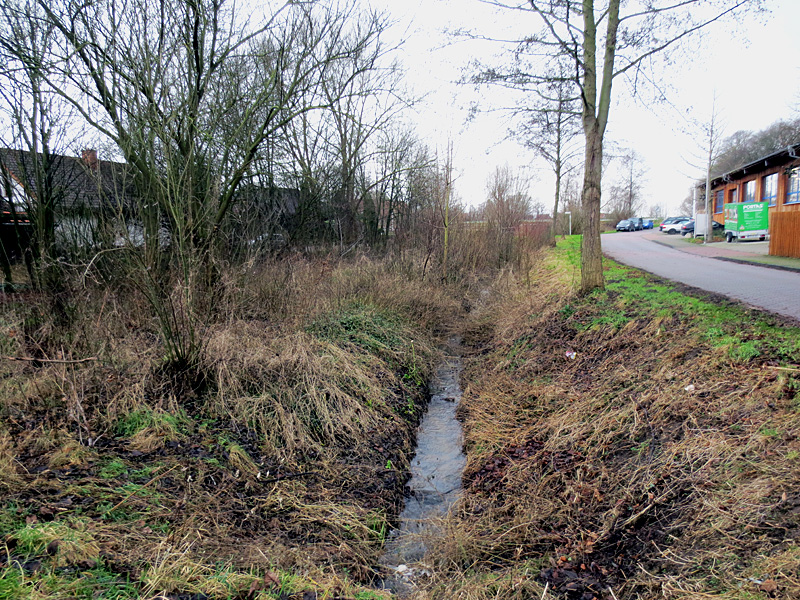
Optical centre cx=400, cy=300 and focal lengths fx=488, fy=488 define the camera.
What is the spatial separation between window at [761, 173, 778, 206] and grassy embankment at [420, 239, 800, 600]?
83.5 ft

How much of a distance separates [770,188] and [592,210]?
25.8m

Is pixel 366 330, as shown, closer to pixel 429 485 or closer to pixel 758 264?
pixel 429 485

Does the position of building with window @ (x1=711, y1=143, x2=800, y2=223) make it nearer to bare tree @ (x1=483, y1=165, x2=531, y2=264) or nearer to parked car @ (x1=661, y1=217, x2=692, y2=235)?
parked car @ (x1=661, y1=217, x2=692, y2=235)

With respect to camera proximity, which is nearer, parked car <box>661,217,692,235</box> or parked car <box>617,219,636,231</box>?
parked car <box>661,217,692,235</box>

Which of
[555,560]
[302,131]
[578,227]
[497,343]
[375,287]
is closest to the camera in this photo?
[555,560]

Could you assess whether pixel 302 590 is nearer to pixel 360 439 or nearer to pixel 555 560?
pixel 555 560

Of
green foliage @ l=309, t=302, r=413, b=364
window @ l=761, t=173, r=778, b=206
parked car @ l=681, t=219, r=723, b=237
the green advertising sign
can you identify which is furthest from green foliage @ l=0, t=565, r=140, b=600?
parked car @ l=681, t=219, r=723, b=237

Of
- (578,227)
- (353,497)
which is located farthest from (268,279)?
(578,227)

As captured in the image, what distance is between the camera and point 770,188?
27125 millimetres

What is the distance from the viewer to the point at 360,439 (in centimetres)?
565

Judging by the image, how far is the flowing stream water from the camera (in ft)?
13.1

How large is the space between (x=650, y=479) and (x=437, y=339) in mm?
6823

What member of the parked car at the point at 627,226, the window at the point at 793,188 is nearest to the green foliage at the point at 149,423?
the window at the point at 793,188

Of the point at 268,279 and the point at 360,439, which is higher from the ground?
the point at 268,279
